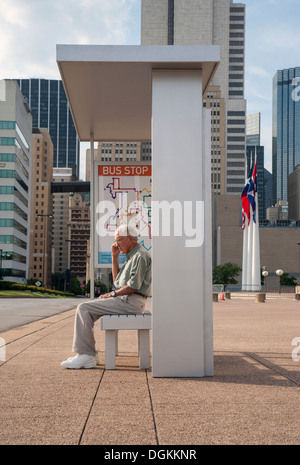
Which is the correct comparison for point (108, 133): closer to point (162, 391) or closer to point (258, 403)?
point (162, 391)

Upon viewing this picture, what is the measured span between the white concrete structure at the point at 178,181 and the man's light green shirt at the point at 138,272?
455 mm

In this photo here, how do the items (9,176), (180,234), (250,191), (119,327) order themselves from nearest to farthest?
(180,234) → (119,327) → (250,191) → (9,176)

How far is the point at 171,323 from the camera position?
21.3ft

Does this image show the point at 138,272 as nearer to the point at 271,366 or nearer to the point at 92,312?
the point at 92,312

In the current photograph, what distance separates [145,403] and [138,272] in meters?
2.21

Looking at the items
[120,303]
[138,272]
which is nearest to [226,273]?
[120,303]

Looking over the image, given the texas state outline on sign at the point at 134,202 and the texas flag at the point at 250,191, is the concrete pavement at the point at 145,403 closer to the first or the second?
the texas state outline on sign at the point at 134,202

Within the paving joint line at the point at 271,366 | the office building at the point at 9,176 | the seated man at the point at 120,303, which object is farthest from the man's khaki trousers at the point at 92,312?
the office building at the point at 9,176

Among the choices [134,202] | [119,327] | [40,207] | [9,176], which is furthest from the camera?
[40,207]

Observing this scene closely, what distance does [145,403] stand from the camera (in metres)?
4.92

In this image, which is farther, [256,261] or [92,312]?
[256,261]

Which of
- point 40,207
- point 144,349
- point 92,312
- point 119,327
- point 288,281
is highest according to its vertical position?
point 40,207

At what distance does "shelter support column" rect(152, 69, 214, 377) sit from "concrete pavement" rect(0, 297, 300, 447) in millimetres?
299

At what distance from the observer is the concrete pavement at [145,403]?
3.86m
